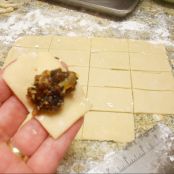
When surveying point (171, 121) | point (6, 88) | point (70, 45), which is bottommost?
point (171, 121)

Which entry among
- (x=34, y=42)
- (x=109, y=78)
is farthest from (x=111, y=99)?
(x=34, y=42)

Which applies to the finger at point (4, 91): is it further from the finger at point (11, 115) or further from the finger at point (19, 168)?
the finger at point (19, 168)

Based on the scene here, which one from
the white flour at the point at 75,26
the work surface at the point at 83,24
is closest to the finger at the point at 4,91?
the work surface at the point at 83,24

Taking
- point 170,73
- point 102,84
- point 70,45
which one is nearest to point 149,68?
point 170,73

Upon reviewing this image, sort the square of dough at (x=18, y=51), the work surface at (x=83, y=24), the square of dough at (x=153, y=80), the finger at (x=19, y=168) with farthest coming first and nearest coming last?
the work surface at (x=83, y=24), the square of dough at (x=18, y=51), the square of dough at (x=153, y=80), the finger at (x=19, y=168)

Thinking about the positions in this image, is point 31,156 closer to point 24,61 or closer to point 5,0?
point 24,61

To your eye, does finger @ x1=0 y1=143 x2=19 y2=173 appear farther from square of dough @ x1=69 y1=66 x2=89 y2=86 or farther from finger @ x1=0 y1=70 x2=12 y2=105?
square of dough @ x1=69 y1=66 x2=89 y2=86

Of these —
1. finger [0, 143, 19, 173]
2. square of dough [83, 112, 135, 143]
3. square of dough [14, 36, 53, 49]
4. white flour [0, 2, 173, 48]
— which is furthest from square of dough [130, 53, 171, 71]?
finger [0, 143, 19, 173]
